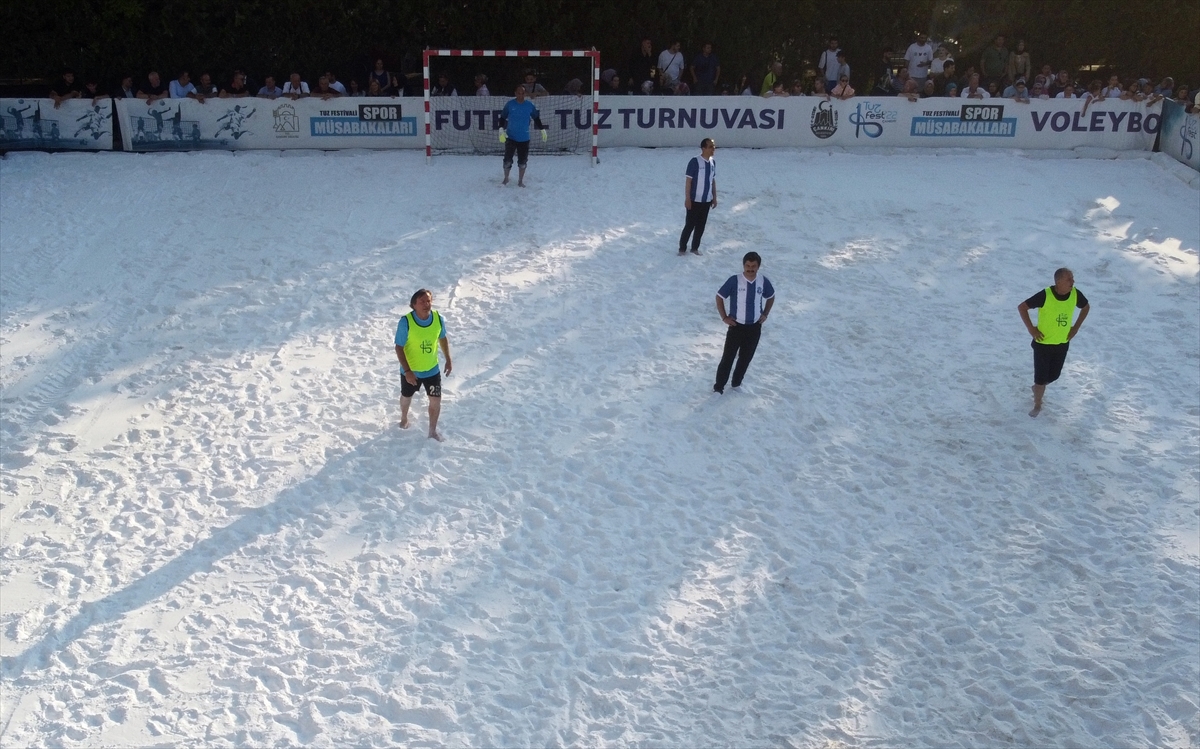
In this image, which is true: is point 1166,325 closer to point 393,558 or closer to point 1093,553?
point 1093,553

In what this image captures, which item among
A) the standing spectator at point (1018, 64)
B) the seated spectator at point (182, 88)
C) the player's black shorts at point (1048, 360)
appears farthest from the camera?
the standing spectator at point (1018, 64)

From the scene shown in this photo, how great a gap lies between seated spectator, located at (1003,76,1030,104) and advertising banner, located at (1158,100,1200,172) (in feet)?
8.54

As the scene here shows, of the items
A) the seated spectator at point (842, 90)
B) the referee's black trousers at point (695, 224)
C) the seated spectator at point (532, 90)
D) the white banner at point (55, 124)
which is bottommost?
the referee's black trousers at point (695, 224)

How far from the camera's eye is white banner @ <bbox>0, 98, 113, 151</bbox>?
19.6 metres

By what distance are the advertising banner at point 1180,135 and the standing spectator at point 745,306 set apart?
1251 cm

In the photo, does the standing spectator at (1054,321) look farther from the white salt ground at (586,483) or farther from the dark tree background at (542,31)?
the dark tree background at (542,31)

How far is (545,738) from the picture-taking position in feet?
23.5

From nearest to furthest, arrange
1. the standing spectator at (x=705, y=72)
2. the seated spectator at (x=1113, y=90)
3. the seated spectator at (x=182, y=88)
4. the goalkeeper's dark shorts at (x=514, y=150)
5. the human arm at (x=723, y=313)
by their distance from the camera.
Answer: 1. the human arm at (x=723, y=313)
2. the goalkeeper's dark shorts at (x=514, y=150)
3. the seated spectator at (x=182, y=88)
4. the seated spectator at (x=1113, y=90)
5. the standing spectator at (x=705, y=72)

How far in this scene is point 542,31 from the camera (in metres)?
23.6

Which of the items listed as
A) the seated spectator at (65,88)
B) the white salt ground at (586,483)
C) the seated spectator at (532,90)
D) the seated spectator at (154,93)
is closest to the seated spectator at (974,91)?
the white salt ground at (586,483)

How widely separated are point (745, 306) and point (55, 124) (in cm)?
1478

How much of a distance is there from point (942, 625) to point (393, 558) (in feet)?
14.6

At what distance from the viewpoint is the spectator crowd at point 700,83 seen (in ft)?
67.3

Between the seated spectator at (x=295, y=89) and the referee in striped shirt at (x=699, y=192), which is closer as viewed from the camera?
the referee in striped shirt at (x=699, y=192)
